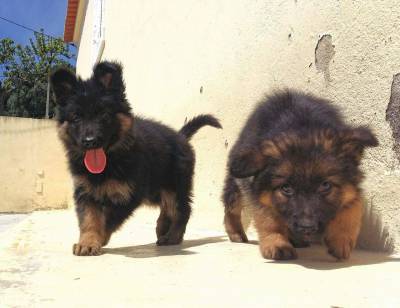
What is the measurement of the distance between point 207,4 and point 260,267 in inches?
168

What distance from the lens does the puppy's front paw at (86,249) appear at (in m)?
3.79

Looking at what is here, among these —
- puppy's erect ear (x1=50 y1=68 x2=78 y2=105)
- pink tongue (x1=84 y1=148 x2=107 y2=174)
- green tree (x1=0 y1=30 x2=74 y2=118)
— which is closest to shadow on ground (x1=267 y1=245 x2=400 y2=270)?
pink tongue (x1=84 y1=148 x2=107 y2=174)

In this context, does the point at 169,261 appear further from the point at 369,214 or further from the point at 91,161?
the point at 369,214

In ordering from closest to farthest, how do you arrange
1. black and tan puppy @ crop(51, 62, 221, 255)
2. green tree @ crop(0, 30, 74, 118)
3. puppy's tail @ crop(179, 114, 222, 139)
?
black and tan puppy @ crop(51, 62, 221, 255) → puppy's tail @ crop(179, 114, 222, 139) → green tree @ crop(0, 30, 74, 118)

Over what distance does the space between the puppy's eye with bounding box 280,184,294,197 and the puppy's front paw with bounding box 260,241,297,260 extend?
→ 0.44 m

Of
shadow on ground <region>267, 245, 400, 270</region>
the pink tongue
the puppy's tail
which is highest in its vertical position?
the puppy's tail

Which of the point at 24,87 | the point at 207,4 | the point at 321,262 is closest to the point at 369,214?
the point at 321,262

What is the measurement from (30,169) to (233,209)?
10.7 m

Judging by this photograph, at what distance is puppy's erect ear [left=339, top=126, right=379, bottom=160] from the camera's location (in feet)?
10.0

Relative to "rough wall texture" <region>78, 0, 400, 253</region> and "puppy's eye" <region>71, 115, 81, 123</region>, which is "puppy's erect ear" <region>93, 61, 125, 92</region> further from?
"rough wall texture" <region>78, 0, 400, 253</region>

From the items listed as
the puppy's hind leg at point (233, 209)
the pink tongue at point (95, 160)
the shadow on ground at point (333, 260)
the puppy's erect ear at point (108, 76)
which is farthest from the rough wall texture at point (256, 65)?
the pink tongue at point (95, 160)

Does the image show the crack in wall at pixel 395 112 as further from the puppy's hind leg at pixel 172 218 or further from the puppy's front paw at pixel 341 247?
the puppy's hind leg at pixel 172 218

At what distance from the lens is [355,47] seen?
154 inches

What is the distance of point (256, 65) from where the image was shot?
17.4 feet
